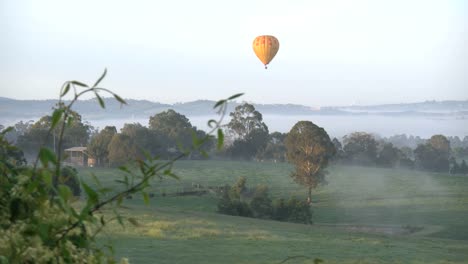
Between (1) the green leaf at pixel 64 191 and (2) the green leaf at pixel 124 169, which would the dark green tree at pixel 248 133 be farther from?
(1) the green leaf at pixel 64 191

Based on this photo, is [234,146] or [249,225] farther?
[234,146]

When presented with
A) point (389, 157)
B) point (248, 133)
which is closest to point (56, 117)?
point (248, 133)

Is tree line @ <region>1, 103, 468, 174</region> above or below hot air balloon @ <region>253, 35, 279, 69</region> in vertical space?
below

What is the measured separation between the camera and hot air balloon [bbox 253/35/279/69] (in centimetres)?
3497

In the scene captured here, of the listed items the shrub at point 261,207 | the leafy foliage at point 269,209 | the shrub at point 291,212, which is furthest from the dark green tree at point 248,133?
the shrub at point 291,212

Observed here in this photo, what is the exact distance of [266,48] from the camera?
34.9 m

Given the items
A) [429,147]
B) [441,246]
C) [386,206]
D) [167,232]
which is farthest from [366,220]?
[429,147]

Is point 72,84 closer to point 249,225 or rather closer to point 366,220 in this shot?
point 249,225

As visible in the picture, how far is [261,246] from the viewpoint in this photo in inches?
600

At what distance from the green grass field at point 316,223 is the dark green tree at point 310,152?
152 centimetres

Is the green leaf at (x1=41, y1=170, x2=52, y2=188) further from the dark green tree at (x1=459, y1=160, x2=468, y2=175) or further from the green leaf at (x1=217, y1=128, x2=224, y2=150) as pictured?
the dark green tree at (x1=459, y1=160, x2=468, y2=175)

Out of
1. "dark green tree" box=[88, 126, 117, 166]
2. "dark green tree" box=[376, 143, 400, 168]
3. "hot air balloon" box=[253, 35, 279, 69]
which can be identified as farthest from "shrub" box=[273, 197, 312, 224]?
"dark green tree" box=[376, 143, 400, 168]

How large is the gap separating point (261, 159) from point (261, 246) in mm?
39421

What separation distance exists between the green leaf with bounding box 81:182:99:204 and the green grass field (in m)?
0.18
